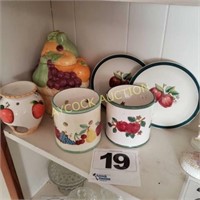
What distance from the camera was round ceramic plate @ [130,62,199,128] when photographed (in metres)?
0.58

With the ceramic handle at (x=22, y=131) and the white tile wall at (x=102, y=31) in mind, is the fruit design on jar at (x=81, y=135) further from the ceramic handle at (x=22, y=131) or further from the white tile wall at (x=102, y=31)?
the white tile wall at (x=102, y=31)

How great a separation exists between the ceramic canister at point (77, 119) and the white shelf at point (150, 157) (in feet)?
0.10

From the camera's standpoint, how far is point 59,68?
639mm

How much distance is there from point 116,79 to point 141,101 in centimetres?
12

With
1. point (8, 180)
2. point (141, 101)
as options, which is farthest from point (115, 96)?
point (8, 180)

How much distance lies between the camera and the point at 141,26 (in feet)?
1.95

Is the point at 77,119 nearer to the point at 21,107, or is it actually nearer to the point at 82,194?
the point at 21,107

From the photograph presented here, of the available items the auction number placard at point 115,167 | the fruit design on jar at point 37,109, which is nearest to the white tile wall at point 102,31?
the fruit design on jar at point 37,109

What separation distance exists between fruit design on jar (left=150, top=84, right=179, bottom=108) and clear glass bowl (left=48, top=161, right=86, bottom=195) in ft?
1.65

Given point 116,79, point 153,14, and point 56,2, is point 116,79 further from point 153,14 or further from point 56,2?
point 56,2

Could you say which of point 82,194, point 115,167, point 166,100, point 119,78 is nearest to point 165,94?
point 166,100

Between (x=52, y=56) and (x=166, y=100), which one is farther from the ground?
(x=52, y=56)

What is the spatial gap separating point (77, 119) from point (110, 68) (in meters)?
0.24

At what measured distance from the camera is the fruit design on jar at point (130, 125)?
0.54 metres
